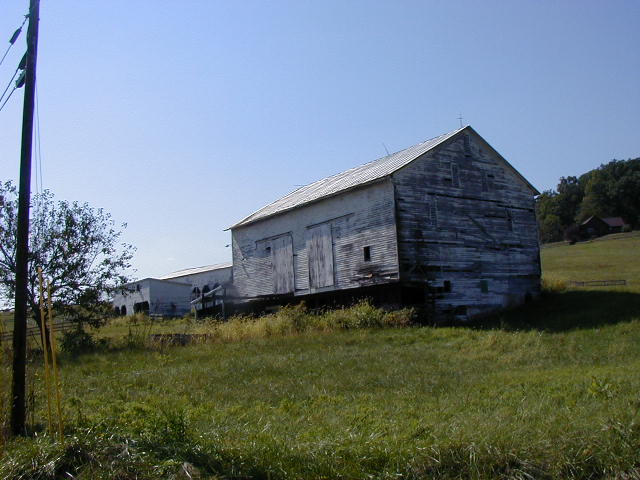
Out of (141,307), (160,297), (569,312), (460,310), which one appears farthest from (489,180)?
(141,307)

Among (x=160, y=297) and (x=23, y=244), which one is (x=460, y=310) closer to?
(x=23, y=244)

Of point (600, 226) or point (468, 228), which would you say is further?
point (600, 226)

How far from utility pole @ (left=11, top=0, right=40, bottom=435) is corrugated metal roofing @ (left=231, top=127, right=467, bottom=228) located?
17.1 metres

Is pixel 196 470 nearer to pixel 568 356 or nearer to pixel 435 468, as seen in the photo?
pixel 435 468

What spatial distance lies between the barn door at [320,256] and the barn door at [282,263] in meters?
1.51

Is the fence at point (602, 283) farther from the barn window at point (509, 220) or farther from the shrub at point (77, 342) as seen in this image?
the shrub at point (77, 342)

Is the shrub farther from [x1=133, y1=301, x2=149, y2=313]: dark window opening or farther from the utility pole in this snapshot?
[x1=133, y1=301, x2=149, y2=313]: dark window opening

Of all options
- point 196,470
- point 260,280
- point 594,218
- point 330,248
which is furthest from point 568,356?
point 594,218

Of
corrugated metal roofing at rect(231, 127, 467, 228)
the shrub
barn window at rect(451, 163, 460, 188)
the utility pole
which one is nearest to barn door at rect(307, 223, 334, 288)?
corrugated metal roofing at rect(231, 127, 467, 228)

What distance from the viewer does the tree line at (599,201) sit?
3317 inches

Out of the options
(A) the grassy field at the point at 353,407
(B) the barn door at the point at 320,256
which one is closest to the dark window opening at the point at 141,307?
(B) the barn door at the point at 320,256

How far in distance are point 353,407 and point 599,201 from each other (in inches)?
3429

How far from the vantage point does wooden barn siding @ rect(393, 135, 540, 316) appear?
24297 mm

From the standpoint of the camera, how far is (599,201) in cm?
8662
